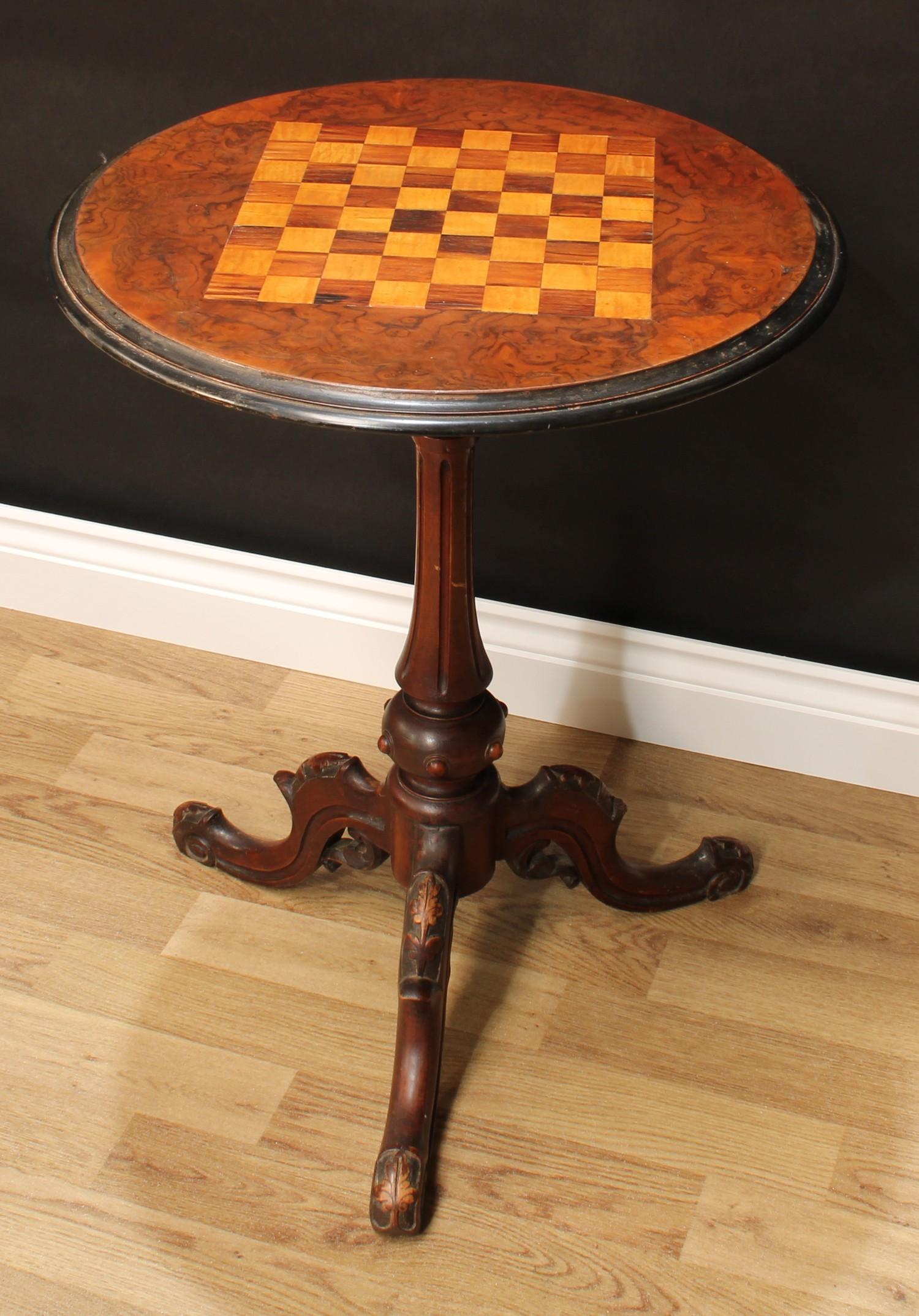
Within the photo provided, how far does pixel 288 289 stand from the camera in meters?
0.95

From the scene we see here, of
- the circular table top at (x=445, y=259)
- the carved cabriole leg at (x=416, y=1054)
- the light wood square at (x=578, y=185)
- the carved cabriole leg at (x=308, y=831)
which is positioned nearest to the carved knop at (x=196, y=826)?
the carved cabriole leg at (x=308, y=831)

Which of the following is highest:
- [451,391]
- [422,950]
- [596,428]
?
[451,391]

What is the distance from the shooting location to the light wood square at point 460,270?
0.96 metres

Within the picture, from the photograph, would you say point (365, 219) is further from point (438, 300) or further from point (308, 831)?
point (308, 831)

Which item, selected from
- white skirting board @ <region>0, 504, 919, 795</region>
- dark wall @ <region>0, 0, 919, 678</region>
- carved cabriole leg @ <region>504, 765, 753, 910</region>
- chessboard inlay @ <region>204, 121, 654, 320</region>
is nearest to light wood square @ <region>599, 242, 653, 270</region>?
chessboard inlay @ <region>204, 121, 654, 320</region>

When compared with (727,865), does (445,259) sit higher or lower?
higher

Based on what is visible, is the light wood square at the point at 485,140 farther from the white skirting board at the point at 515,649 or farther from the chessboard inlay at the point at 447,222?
the white skirting board at the point at 515,649

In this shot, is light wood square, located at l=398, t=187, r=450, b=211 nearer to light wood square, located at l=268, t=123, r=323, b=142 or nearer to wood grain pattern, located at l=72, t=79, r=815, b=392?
wood grain pattern, located at l=72, t=79, r=815, b=392

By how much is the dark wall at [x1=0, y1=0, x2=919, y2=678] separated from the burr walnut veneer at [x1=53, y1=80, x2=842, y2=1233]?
0.61ft

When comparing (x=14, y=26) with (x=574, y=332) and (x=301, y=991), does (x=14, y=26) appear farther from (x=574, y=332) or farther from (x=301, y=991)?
(x=301, y=991)

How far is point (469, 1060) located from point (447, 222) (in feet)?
2.65

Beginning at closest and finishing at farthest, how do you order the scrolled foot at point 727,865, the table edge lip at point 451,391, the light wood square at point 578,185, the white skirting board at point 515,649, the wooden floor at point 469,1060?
the table edge lip at point 451,391
the light wood square at point 578,185
the wooden floor at point 469,1060
the scrolled foot at point 727,865
the white skirting board at point 515,649

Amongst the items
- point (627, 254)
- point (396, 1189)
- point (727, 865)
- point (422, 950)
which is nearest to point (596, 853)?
point (727, 865)

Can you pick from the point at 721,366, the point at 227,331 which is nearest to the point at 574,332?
the point at 721,366
